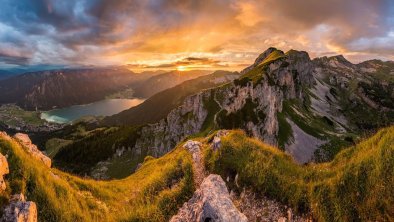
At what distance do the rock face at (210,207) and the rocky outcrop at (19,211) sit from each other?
5.02 m

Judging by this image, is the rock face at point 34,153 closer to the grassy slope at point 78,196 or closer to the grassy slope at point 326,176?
the grassy slope at point 78,196

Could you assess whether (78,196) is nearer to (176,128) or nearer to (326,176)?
(326,176)

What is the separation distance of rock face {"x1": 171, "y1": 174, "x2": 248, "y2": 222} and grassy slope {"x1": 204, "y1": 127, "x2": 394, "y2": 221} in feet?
5.37

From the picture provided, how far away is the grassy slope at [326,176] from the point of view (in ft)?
31.0

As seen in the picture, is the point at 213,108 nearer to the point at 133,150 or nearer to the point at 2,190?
the point at 133,150

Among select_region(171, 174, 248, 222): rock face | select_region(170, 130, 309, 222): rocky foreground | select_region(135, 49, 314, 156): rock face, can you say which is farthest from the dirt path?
select_region(135, 49, 314, 156): rock face

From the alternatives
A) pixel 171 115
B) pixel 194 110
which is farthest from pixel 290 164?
pixel 171 115

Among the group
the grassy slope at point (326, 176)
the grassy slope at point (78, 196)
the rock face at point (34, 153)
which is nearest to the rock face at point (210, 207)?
the grassy slope at point (78, 196)

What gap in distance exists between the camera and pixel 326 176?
11.8 m

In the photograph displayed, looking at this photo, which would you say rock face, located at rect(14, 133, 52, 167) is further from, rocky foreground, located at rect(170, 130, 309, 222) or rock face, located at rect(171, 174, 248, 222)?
rocky foreground, located at rect(170, 130, 309, 222)

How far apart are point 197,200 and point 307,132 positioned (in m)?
167

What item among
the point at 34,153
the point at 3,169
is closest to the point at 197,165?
the point at 3,169

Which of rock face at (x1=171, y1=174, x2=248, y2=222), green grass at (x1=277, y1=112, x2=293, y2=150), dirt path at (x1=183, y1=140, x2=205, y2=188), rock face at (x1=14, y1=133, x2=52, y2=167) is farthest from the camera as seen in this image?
green grass at (x1=277, y1=112, x2=293, y2=150)

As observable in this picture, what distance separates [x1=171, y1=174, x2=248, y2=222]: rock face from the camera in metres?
10.3
